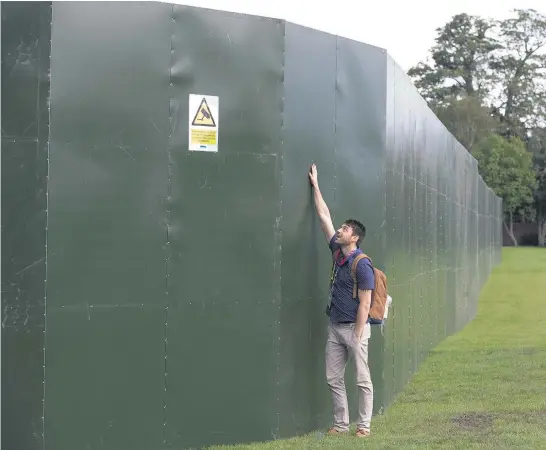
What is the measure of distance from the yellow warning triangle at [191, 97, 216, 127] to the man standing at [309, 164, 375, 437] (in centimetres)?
113

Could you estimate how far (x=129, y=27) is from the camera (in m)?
7.17

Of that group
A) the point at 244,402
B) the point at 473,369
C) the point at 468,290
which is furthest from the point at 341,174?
the point at 468,290

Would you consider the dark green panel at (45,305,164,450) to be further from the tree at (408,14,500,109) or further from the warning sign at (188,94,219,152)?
the tree at (408,14,500,109)

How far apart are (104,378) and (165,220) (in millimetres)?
1313

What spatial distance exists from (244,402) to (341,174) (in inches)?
90.3

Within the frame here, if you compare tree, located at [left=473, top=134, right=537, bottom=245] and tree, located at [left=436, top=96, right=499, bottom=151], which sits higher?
tree, located at [left=436, top=96, right=499, bottom=151]

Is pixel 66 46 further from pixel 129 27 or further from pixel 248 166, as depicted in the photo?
pixel 248 166

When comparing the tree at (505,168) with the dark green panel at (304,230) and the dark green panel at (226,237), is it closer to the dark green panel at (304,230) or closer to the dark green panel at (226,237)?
the dark green panel at (304,230)

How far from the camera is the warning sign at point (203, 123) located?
741 centimetres

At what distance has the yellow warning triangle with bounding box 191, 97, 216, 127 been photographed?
7.42 meters

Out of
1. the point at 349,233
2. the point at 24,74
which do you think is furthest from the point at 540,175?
the point at 24,74

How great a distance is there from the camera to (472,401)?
9727 millimetres

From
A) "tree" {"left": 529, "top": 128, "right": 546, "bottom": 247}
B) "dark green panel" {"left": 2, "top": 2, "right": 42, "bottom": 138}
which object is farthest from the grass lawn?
"tree" {"left": 529, "top": 128, "right": 546, "bottom": 247}

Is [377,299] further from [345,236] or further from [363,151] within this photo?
[363,151]
